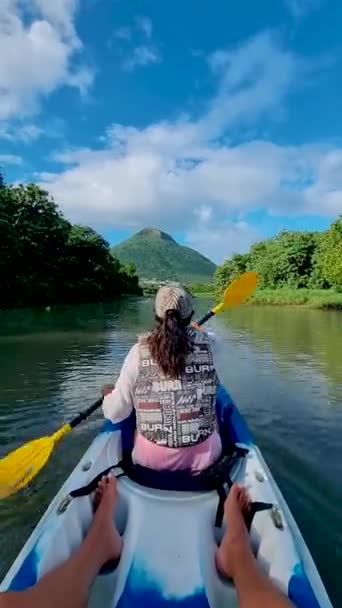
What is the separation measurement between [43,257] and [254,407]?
1366 inches

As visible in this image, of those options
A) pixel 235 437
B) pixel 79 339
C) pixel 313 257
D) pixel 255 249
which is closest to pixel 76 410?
pixel 235 437

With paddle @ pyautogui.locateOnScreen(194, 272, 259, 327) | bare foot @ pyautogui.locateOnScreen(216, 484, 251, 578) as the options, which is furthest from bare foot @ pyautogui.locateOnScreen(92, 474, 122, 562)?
paddle @ pyautogui.locateOnScreen(194, 272, 259, 327)

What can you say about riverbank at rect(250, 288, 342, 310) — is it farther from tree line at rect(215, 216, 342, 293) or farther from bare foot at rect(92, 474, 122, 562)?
bare foot at rect(92, 474, 122, 562)

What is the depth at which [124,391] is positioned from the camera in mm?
2643

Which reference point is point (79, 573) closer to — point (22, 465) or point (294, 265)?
point (22, 465)

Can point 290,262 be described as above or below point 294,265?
above

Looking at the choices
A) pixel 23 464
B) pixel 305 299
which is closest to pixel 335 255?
pixel 305 299

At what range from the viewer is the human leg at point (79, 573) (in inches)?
63.4

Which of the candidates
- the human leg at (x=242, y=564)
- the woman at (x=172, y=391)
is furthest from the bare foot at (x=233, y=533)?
the woman at (x=172, y=391)

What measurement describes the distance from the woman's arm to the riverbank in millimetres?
28299

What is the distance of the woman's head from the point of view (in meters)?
2.50

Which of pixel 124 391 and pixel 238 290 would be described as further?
pixel 238 290

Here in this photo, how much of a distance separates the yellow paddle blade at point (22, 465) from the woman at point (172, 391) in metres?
1.25

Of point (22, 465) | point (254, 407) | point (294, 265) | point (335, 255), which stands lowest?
point (254, 407)
